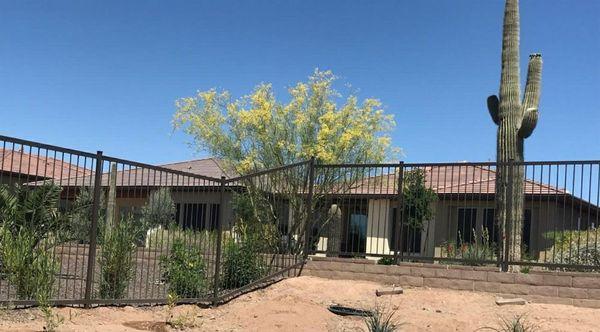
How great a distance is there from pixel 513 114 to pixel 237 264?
6694 mm

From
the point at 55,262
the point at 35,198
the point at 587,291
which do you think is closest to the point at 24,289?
the point at 55,262

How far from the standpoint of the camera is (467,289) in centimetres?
1112

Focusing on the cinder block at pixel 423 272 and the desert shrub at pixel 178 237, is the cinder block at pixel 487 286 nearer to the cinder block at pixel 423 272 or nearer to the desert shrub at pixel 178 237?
the cinder block at pixel 423 272

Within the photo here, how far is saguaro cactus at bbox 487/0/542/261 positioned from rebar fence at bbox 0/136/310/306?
4.09 m

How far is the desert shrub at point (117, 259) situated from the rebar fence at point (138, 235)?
1 cm

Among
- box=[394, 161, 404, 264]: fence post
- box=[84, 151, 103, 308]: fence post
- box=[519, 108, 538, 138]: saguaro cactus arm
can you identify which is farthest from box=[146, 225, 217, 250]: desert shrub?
box=[519, 108, 538, 138]: saguaro cactus arm

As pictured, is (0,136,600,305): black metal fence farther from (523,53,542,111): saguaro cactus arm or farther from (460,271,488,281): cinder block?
(523,53,542,111): saguaro cactus arm

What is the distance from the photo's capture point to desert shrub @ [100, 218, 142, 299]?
912 centimetres

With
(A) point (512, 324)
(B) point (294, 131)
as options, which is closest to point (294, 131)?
(B) point (294, 131)

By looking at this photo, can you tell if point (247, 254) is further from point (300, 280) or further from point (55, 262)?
point (55, 262)

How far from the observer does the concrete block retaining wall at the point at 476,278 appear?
33.9 feet

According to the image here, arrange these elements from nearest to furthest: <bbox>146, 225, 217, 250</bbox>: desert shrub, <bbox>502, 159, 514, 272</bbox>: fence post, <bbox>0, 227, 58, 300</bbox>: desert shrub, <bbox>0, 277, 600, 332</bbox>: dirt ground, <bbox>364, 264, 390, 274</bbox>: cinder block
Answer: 1. <bbox>0, 227, 58, 300</bbox>: desert shrub
2. <bbox>0, 277, 600, 332</bbox>: dirt ground
3. <bbox>146, 225, 217, 250</bbox>: desert shrub
4. <bbox>502, 159, 514, 272</bbox>: fence post
5. <bbox>364, 264, 390, 274</bbox>: cinder block

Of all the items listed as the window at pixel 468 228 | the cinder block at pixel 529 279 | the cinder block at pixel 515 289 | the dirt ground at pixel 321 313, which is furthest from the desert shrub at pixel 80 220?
the window at pixel 468 228

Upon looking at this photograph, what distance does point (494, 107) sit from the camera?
14188mm
